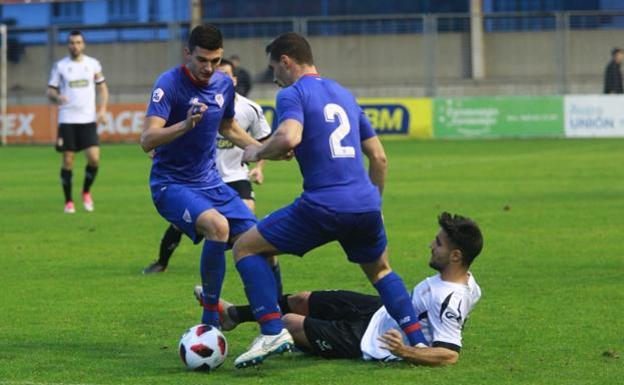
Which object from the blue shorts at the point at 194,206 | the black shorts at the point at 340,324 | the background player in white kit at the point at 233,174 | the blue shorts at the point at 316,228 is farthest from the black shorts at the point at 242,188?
the blue shorts at the point at 316,228

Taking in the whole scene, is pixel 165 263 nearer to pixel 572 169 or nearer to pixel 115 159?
pixel 572 169

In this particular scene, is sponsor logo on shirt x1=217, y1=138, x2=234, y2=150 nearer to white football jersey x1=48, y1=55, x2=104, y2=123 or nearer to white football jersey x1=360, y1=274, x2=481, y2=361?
white football jersey x1=360, y1=274, x2=481, y2=361

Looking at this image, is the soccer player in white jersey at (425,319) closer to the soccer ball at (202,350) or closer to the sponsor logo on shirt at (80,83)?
the soccer ball at (202,350)

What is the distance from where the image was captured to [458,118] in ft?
112

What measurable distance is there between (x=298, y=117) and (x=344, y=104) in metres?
0.38

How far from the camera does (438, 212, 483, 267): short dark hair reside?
25.1 ft

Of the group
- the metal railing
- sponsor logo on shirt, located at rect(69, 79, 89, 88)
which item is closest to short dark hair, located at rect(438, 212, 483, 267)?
sponsor logo on shirt, located at rect(69, 79, 89, 88)

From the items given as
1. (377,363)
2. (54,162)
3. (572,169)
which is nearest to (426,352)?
(377,363)

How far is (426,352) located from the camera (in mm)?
7570

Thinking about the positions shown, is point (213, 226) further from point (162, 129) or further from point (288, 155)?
point (288, 155)

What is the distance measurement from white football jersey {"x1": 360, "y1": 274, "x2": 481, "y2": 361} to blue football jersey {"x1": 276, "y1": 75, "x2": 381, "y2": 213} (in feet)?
2.15

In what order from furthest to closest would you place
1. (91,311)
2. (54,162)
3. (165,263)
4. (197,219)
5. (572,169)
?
(54,162), (572,169), (165,263), (91,311), (197,219)

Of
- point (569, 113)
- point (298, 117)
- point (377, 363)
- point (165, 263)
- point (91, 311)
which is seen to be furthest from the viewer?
point (569, 113)

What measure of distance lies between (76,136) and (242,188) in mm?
7044
